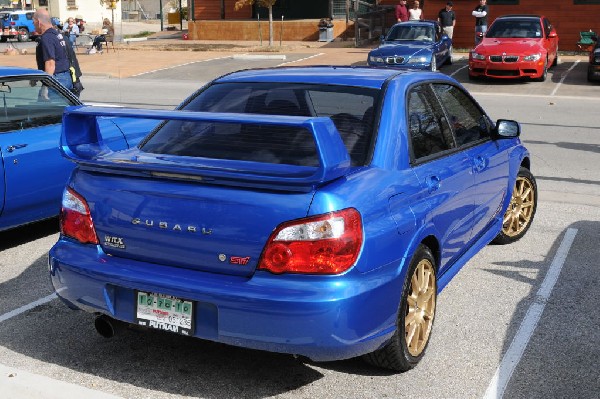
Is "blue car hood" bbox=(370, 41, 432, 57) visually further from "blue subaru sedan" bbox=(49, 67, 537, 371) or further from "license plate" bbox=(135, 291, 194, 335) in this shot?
"license plate" bbox=(135, 291, 194, 335)

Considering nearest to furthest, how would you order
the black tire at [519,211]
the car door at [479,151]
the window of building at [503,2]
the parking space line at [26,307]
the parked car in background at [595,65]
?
1. the parking space line at [26,307]
2. the car door at [479,151]
3. the black tire at [519,211]
4. the parked car in background at [595,65]
5. the window of building at [503,2]

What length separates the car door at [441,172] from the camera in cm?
454

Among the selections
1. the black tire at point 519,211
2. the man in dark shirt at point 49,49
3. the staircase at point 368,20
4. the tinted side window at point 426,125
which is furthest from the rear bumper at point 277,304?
the staircase at point 368,20

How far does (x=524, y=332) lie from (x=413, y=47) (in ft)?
56.7

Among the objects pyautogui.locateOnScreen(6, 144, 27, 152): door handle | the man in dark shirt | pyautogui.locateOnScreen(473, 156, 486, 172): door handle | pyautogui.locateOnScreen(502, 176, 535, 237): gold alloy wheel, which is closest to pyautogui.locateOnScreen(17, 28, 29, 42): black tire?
Answer: the man in dark shirt

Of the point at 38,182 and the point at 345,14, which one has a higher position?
the point at 345,14

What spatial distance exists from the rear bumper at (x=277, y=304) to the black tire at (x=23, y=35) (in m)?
50.9

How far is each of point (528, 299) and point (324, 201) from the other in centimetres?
236

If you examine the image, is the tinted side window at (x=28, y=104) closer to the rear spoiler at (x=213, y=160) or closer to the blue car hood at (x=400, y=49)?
the rear spoiler at (x=213, y=160)

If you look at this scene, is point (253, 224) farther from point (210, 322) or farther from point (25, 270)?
point (25, 270)

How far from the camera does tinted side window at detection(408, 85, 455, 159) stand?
4625mm

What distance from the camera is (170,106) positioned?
1719 cm

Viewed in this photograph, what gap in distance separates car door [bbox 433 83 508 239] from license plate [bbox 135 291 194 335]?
7.29 feet

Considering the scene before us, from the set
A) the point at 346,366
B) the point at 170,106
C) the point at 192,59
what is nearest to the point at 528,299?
the point at 346,366
